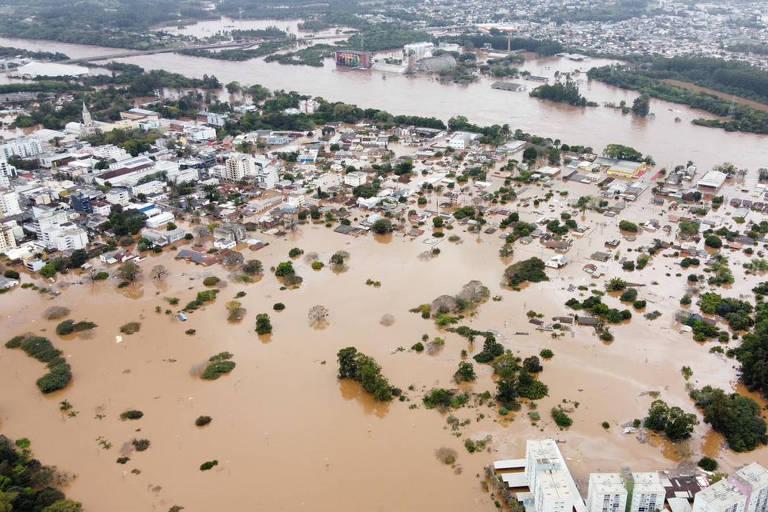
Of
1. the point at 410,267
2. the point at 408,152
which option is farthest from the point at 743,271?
the point at 408,152

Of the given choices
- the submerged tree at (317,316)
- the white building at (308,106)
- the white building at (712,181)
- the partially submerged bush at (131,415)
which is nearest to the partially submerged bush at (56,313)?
the partially submerged bush at (131,415)

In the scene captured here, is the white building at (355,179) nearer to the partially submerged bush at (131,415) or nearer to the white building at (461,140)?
the white building at (461,140)

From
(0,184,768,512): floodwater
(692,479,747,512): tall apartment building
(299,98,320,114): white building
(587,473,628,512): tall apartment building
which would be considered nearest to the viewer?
(692,479,747,512): tall apartment building

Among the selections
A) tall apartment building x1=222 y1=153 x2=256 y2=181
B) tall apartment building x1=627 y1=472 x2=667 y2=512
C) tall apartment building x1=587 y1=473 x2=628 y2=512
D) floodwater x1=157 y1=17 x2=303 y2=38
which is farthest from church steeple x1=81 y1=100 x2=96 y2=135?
floodwater x1=157 y1=17 x2=303 y2=38

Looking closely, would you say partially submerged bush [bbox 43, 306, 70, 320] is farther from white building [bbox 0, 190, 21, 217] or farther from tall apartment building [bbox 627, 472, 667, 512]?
tall apartment building [bbox 627, 472, 667, 512]

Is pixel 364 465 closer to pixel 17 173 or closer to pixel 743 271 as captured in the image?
pixel 743 271

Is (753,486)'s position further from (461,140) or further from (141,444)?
(461,140)

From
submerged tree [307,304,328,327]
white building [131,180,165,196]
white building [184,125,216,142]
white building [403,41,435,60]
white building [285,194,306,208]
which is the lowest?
submerged tree [307,304,328,327]

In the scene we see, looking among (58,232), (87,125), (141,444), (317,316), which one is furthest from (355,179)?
(87,125)
